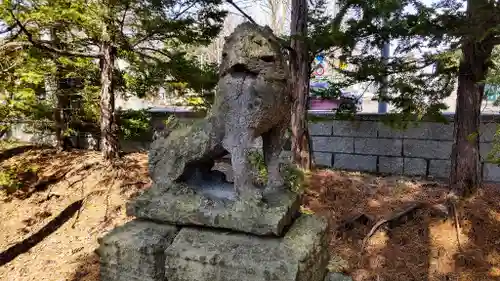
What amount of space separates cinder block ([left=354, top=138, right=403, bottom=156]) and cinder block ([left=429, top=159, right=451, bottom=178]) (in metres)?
0.52

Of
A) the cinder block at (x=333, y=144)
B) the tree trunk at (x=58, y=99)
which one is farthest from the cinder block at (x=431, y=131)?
the tree trunk at (x=58, y=99)

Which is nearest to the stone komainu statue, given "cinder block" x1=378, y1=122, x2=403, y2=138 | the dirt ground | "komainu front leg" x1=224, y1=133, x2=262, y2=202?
"komainu front leg" x1=224, y1=133, x2=262, y2=202

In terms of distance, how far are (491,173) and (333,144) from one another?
2.42 meters

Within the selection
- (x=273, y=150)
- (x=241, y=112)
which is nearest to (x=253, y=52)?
(x=241, y=112)

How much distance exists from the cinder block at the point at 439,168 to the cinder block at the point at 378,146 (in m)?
0.52

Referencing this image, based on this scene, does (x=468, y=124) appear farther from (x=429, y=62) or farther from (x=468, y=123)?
(x=429, y=62)

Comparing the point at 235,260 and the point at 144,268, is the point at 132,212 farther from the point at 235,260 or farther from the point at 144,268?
the point at 235,260

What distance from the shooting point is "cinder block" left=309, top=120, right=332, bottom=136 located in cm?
669

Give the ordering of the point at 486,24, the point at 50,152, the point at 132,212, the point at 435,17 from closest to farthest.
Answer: the point at 132,212, the point at 486,24, the point at 435,17, the point at 50,152

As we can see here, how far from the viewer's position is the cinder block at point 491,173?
5781 millimetres

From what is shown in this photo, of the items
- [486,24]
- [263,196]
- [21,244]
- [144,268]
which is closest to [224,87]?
[263,196]

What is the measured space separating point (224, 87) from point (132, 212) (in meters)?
0.90

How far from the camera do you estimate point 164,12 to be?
561 cm

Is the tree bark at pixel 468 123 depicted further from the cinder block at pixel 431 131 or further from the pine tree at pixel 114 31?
the pine tree at pixel 114 31
